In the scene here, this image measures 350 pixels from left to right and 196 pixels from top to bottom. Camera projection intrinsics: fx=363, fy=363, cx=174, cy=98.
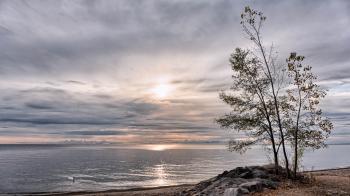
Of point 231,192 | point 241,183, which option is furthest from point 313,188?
point 231,192

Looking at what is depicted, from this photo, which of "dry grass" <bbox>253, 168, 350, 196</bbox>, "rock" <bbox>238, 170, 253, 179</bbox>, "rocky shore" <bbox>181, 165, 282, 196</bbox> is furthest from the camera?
"rock" <bbox>238, 170, 253, 179</bbox>

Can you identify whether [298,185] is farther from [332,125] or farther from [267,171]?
[332,125]

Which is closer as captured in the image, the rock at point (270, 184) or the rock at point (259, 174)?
the rock at point (270, 184)

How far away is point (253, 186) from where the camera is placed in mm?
27375

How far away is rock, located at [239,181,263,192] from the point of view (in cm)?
2713

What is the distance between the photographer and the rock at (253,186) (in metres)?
27.1

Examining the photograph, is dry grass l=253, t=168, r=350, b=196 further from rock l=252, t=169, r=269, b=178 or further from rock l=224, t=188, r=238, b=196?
rock l=252, t=169, r=269, b=178

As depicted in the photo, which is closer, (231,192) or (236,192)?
(236,192)

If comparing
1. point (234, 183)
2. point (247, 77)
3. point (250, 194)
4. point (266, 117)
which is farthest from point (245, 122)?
point (250, 194)

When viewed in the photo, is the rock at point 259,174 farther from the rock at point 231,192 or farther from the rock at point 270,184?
the rock at point 231,192

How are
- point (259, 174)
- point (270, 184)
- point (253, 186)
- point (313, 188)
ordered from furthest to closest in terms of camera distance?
point (259, 174) → point (270, 184) → point (313, 188) → point (253, 186)

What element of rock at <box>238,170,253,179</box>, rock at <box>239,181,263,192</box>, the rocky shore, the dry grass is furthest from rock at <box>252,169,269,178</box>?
rock at <box>239,181,263,192</box>

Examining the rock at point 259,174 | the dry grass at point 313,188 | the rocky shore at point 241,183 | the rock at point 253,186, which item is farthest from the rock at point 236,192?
the rock at point 259,174

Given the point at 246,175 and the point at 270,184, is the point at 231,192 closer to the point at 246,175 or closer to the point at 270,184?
the point at 270,184
